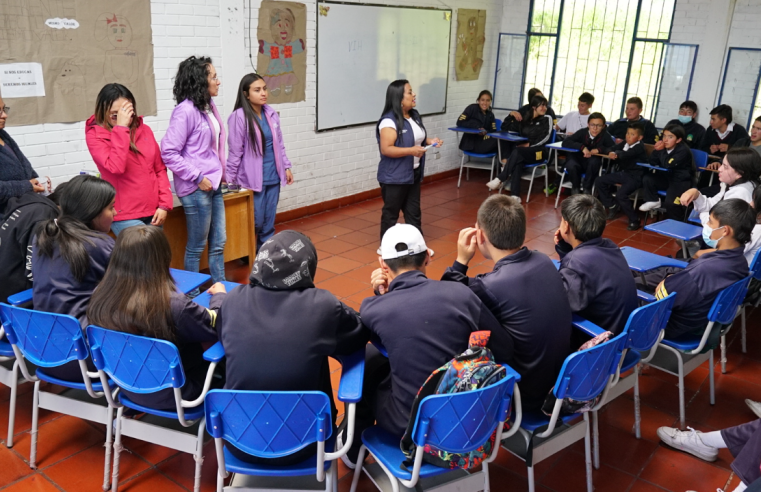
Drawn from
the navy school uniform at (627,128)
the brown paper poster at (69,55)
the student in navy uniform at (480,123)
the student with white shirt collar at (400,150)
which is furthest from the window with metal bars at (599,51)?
the brown paper poster at (69,55)

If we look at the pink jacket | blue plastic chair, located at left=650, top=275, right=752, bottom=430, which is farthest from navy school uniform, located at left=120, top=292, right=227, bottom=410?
blue plastic chair, located at left=650, top=275, right=752, bottom=430

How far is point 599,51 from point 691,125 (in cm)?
185

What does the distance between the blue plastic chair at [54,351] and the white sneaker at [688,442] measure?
2.61 metres

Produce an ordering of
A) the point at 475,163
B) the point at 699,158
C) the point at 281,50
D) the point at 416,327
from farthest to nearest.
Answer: the point at 475,163
the point at 699,158
the point at 281,50
the point at 416,327

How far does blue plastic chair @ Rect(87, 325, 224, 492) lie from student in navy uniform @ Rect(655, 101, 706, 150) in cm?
684

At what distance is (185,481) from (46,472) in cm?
62

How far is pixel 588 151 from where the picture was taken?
292 inches

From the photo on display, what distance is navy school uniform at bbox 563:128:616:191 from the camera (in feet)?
24.4

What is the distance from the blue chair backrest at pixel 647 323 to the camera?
255 centimetres

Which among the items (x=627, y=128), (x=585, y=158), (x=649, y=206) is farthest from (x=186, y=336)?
(x=627, y=128)

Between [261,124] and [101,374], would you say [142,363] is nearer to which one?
[101,374]

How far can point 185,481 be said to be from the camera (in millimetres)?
2672

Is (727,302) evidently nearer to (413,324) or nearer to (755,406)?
(755,406)

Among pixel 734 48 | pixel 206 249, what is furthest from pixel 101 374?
pixel 734 48
